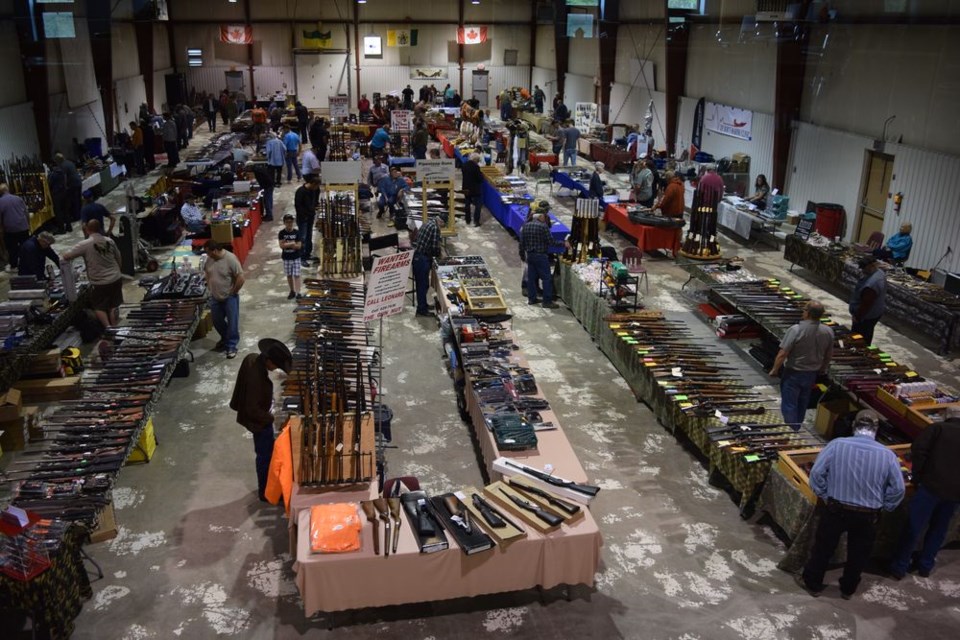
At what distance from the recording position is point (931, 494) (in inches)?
228

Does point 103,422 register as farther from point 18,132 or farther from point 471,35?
point 471,35

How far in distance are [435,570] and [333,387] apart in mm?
2220

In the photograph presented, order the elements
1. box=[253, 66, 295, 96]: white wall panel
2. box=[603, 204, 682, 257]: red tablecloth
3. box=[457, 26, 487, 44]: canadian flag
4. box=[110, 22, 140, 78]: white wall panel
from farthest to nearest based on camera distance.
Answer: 1. box=[457, 26, 487, 44]: canadian flag
2. box=[253, 66, 295, 96]: white wall panel
3. box=[110, 22, 140, 78]: white wall panel
4. box=[603, 204, 682, 257]: red tablecloth

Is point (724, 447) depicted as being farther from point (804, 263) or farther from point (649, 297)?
point (804, 263)

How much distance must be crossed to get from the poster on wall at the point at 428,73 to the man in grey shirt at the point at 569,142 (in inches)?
628

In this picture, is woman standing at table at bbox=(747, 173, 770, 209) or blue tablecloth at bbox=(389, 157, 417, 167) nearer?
woman standing at table at bbox=(747, 173, 770, 209)

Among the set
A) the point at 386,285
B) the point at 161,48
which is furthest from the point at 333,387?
the point at 161,48

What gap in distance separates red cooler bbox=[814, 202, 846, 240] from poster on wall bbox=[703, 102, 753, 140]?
3963 mm

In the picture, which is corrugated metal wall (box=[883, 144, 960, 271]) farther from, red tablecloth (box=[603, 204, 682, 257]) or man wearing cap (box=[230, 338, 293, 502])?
man wearing cap (box=[230, 338, 293, 502])

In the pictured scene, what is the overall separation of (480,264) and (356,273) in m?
1.90

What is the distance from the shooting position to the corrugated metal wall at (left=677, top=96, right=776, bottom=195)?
17625mm

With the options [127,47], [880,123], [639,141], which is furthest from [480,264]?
[127,47]

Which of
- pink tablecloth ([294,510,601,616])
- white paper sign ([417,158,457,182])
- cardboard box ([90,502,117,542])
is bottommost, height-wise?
cardboard box ([90,502,117,542])

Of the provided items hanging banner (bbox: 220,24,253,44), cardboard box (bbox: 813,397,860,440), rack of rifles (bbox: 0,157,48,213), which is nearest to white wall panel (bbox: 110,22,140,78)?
hanging banner (bbox: 220,24,253,44)
